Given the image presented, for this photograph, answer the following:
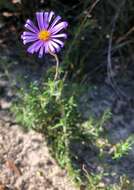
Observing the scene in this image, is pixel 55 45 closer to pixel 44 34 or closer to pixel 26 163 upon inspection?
pixel 44 34

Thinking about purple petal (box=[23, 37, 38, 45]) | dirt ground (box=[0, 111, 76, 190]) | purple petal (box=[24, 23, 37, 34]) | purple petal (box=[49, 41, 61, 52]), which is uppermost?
purple petal (box=[24, 23, 37, 34])

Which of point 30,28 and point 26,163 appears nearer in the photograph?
point 30,28

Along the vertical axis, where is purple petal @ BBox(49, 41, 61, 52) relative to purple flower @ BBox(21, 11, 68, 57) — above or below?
below

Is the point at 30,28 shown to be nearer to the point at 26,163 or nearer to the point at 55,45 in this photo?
the point at 55,45

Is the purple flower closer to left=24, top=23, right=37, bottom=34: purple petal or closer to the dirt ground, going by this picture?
left=24, top=23, right=37, bottom=34: purple petal

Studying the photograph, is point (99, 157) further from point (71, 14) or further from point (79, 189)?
point (71, 14)

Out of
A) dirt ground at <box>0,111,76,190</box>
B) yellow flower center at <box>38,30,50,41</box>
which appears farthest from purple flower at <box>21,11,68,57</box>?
dirt ground at <box>0,111,76,190</box>

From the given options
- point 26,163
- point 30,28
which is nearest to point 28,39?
point 30,28

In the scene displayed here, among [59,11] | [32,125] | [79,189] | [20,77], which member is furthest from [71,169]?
[59,11]

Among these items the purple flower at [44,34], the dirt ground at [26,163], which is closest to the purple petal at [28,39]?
the purple flower at [44,34]

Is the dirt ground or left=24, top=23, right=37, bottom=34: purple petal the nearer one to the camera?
left=24, top=23, right=37, bottom=34: purple petal

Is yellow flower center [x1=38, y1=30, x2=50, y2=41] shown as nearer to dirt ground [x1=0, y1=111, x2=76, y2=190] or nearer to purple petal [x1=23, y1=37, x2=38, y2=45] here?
purple petal [x1=23, y1=37, x2=38, y2=45]

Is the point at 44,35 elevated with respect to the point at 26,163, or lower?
elevated

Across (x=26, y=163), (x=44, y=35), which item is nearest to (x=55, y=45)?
(x=44, y=35)
